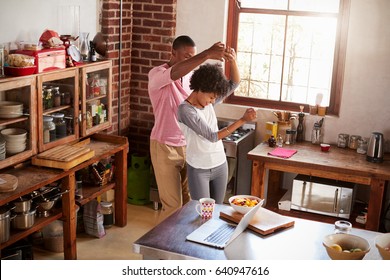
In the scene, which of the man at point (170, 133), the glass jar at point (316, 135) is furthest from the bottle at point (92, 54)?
the glass jar at point (316, 135)

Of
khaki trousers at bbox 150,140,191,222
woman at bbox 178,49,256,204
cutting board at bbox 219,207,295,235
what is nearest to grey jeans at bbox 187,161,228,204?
woman at bbox 178,49,256,204

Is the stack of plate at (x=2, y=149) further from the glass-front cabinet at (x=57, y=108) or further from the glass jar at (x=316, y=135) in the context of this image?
the glass jar at (x=316, y=135)

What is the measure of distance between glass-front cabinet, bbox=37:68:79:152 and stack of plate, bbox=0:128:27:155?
0.16 metres

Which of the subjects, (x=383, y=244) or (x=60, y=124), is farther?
(x=60, y=124)

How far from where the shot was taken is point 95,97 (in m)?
5.18

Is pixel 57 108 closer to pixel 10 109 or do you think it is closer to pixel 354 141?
pixel 10 109

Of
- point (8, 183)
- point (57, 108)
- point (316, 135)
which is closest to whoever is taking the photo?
point (8, 183)

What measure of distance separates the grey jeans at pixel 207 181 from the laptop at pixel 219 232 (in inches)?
31.2

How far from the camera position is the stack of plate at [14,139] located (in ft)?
13.8

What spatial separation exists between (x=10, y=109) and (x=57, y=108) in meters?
0.53

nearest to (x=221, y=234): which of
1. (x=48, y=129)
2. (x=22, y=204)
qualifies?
(x=22, y=204)
